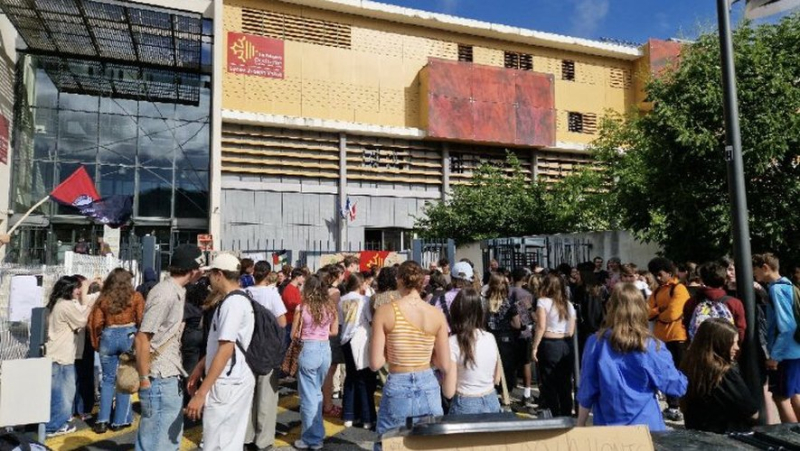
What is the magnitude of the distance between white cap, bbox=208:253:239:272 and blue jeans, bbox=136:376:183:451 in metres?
1.05

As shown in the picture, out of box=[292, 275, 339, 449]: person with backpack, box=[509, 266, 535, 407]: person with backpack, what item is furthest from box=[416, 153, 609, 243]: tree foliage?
box=[292, 275, 339, 449]: person with backpack

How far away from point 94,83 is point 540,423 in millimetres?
23741

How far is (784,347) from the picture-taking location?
5281 mm

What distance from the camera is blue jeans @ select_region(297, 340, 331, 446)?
582 cm

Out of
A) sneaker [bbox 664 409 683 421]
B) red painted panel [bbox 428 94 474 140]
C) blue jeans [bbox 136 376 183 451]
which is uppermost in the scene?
red painted panel [bbox 428 94 474 140]

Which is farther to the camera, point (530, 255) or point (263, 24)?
point (263, 24)

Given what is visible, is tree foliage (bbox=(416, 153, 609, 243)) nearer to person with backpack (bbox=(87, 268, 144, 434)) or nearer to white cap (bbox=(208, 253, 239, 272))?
person with backpack (bbox=(87, 268, 144, 434))

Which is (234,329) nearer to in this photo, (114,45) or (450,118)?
(114,45)

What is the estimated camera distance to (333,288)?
7625 millimetres

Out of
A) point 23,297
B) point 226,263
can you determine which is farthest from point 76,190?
point 226,263

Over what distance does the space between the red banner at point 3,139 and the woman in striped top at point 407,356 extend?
1729cm

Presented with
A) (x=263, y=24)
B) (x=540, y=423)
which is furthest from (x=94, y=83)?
(x=540, y=423)

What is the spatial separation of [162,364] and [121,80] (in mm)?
20485

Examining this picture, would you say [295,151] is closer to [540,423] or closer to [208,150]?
[208,150]
